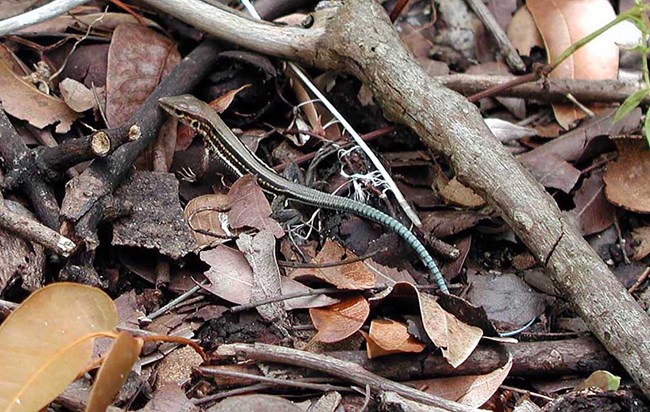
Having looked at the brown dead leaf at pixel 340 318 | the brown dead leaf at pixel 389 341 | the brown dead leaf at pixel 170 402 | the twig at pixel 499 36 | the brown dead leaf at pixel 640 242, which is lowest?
the brown dead leaf at pixel 170 402

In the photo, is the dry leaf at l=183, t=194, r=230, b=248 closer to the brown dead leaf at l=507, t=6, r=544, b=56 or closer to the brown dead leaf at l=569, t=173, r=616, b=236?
the brown dead leaf at l=569, t=173, r=616, b=236

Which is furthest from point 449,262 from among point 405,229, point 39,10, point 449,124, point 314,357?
point 39,10

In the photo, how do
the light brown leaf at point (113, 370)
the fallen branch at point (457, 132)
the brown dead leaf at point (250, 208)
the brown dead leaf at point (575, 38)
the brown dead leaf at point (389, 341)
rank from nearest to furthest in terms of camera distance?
the light brown leaf at point (113, 370)
the brown dead leaf at point (389, 341)
the fallen branch at point (457, 132)
the brown dead leaf at point (250, 208)
the brown dead leaf at point (575, 38)

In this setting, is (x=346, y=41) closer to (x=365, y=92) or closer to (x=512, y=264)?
(x=365, y=92)

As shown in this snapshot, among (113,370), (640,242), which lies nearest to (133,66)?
(113,370)

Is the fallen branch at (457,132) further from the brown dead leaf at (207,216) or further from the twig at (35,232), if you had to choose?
the twig at (35,232)

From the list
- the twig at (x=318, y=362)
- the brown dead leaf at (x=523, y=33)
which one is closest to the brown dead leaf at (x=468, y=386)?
the twig at (x=318, y=362)

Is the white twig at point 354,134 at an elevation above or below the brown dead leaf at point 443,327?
above
